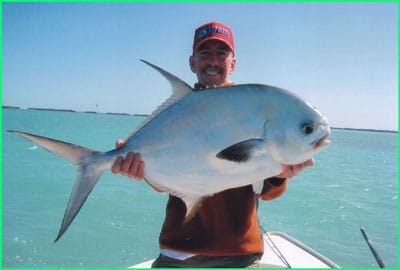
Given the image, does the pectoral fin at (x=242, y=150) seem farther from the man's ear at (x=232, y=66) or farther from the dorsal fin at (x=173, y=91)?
the man's ear at (x=232, y=66)

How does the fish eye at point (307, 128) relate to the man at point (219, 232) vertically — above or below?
above

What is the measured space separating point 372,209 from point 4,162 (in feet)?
67.8

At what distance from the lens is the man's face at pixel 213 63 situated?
3053 millimetres

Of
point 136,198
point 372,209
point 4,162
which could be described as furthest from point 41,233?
point 4,162

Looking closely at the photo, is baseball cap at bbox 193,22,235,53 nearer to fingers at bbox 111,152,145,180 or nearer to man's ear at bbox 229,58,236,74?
man's ear at bbox 229,58,236,74

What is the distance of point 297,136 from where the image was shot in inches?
87.8

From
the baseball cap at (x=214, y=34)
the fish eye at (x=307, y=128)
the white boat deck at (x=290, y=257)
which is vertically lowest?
the white boat deck at (x=290, y=257)

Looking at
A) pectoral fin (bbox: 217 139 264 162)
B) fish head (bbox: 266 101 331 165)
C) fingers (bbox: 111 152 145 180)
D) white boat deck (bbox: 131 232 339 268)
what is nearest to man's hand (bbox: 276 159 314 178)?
fish head (bbox: 266 101 331 165)

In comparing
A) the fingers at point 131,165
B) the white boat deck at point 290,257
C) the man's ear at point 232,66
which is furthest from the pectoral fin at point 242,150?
the white boat deck at point 290,257

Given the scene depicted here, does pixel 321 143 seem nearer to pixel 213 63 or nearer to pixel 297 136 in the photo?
pixel 297 136

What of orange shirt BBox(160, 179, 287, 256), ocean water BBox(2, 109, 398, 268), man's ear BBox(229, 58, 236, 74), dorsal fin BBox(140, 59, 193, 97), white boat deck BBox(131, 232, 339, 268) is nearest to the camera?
dorsal fin BBox(140, 59, 193, 97)

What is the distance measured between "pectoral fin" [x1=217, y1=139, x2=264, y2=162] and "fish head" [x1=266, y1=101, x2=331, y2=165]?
89 millimetres

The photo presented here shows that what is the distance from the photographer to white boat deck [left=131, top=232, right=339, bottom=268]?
4.30 m

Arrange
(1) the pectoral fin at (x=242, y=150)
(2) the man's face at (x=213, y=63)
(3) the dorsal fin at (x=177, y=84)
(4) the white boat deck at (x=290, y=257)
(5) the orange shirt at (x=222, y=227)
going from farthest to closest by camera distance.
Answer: (4) the white boat deck at (x=290, y=257) → (2) the man's face at (x=213, y=63) → (5) the orange shirt at (x=222, y=227) → (3) the dorsal fin at (x=177, y=84) → (1) the pectoral fin at (x=242, y=150)
